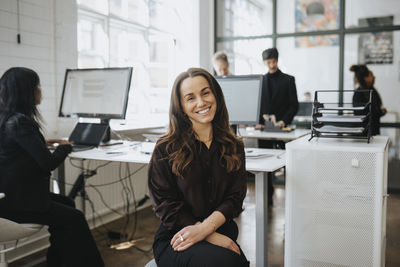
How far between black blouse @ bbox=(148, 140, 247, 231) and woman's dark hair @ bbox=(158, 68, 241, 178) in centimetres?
3

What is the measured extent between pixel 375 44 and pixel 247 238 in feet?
9.67

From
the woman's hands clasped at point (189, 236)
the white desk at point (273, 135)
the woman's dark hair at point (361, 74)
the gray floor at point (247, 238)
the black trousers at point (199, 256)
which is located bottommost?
the gray floor at point (247, 238)

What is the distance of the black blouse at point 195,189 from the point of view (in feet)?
5.02

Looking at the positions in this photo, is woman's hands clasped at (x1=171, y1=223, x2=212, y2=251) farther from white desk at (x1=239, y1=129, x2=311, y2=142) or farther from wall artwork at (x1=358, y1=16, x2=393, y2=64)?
wall artwork at (x1=358, y1=16, x2=393, y2=64)

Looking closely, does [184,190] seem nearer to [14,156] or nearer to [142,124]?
[14,156]

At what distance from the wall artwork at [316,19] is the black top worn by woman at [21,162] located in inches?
153

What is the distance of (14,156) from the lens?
6.55 feet

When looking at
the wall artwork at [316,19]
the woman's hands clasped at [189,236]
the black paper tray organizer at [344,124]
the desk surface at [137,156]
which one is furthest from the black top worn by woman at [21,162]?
the wall artwork at [316,19]

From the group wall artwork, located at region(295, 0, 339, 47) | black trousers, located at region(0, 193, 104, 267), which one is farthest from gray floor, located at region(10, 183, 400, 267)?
wall artwork, located at region(295, 0, 339, 47)

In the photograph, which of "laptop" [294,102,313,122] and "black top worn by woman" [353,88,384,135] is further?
"laptop" [294,102,313,122]

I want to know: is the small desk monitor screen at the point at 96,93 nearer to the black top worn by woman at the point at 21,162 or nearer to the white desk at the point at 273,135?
the black top worn by woman at the point at 21,162

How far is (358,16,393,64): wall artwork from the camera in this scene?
455 centimetres

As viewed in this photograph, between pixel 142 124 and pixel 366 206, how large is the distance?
2665 mm

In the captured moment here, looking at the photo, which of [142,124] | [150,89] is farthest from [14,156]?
[150,89]
